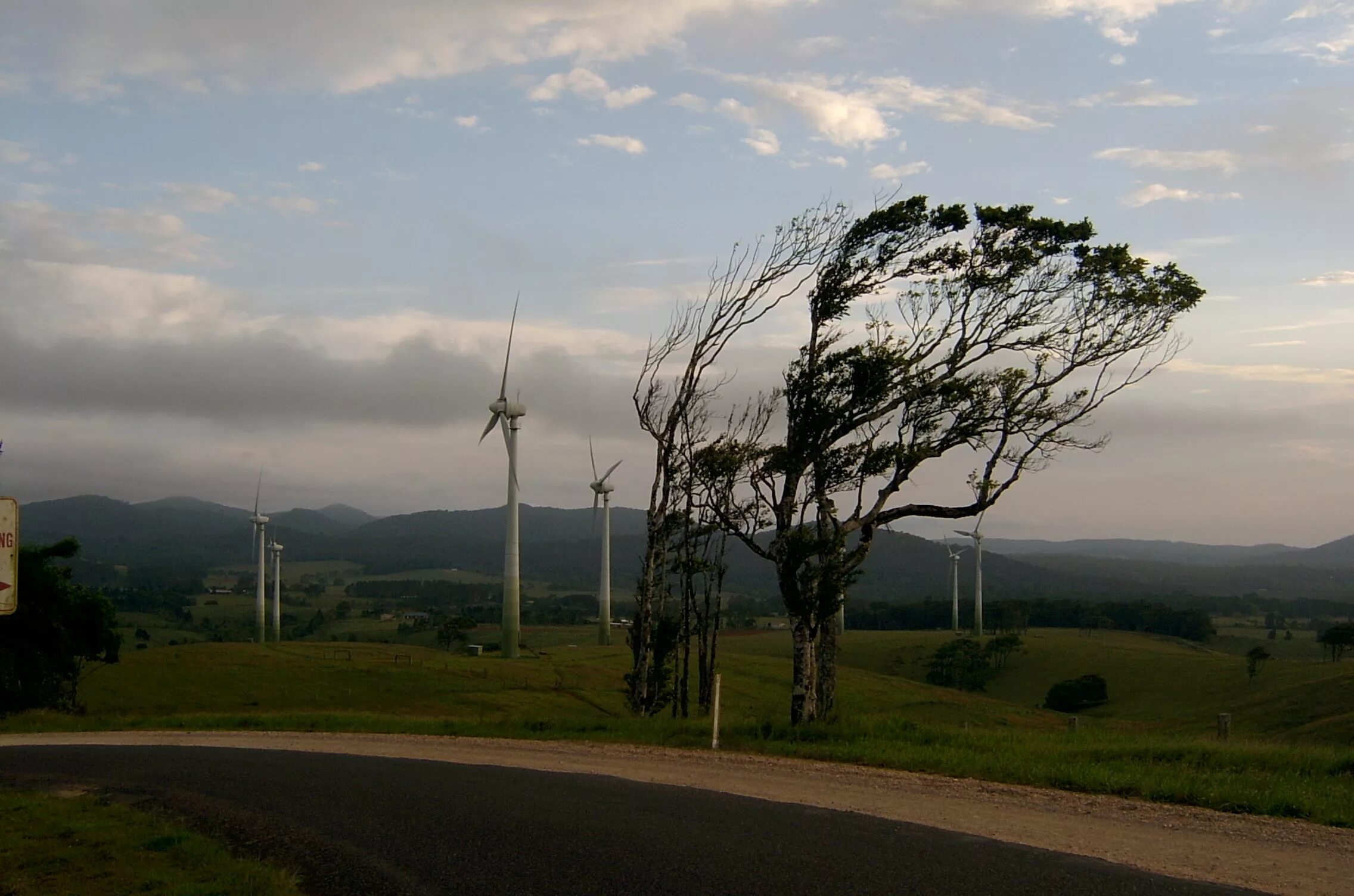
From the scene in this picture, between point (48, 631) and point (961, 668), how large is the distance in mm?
88556

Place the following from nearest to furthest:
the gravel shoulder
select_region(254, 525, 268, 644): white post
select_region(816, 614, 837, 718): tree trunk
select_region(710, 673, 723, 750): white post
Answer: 1. the gravel shoulder
2. select_region(710, 673, 723, 750): white post
3. select_region(816, 614, 837, 718): tree trunk
4. select_region(254, 525, 268, 644): white post

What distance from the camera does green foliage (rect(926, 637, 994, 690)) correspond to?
361 feet

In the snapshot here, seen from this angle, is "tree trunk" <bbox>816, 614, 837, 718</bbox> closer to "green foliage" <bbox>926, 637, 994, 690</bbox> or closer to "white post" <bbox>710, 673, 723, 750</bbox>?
"white post" <bbox>710, 673, 723, 750</bbox>

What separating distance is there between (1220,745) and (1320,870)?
8507 millimetres

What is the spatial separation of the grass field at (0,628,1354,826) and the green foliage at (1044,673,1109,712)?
1.60m

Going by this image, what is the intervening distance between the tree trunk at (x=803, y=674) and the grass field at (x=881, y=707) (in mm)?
1267

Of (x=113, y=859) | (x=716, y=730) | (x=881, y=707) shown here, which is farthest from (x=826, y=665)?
(x=881, y=707)

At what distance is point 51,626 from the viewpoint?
4434 cm

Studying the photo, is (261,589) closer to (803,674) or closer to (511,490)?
(511,490)

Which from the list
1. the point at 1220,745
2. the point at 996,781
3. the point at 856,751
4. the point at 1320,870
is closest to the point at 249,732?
the point at 856,751

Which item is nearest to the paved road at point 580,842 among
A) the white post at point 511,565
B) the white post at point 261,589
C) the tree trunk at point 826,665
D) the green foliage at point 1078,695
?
the tree trunk at point 826,665

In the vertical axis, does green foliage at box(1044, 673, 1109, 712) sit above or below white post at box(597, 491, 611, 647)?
below

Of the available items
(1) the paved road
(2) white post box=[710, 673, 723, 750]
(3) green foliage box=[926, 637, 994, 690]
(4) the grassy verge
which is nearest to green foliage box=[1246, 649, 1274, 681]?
(3) green foliage box=[926, 637, 994, 690]

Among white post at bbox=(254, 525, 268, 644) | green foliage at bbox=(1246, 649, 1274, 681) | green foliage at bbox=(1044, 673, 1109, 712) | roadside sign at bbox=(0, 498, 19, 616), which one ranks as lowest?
green foliage at bbox=(1044, 673, 1109, 712)
